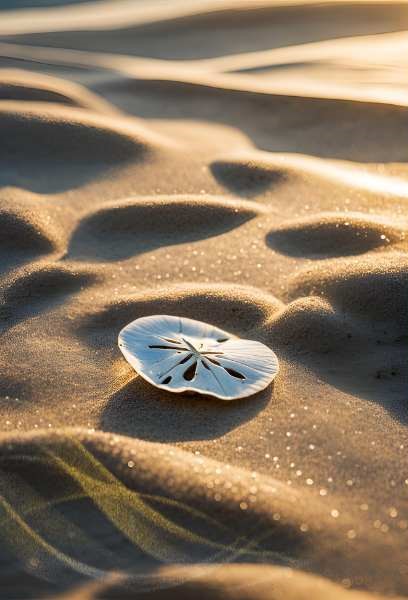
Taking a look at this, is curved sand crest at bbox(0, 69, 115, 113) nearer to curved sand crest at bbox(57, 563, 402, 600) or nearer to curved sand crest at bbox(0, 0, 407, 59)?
curved sand crest at bbox(0, 0, 407, 59)

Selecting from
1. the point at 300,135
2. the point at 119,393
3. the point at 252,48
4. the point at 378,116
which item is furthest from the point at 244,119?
the point at 119,393

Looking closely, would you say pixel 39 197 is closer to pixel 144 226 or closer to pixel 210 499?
pixel 144 226

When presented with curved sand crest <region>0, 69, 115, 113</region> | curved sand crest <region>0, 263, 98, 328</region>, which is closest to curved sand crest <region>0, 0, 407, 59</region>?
curved sand crest <region>0, 69, 115, 113</region>

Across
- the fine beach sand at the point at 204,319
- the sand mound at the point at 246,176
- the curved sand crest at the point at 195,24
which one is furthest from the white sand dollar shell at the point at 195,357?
the curved sand crest at the point at 195,24

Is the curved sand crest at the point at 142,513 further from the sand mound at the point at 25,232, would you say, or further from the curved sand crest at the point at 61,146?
the curved sand crest at the point at 61,146

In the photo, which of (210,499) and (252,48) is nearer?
(210,499)

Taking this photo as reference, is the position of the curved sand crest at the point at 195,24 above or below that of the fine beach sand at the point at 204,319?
above
